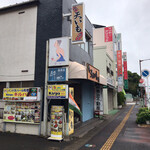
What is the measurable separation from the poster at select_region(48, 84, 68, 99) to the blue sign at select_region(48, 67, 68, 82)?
0.41 metres

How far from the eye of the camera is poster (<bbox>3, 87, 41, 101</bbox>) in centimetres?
818

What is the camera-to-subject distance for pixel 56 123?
24.8 ft

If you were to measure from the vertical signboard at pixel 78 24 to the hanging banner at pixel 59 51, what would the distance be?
1.88 feet

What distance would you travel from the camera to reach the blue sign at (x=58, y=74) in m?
7.80

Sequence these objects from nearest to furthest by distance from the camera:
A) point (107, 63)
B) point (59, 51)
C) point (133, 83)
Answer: point (59, 51)
point (107, 63)
point (133, 83)

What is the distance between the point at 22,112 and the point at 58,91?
8.85 feet

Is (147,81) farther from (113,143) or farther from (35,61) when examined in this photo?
(35,61)

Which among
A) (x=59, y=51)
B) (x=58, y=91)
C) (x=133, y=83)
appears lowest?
(x=58, y=91)

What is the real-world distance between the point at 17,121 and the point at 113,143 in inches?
212

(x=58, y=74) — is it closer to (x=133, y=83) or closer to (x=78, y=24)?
(x=78, y=24)

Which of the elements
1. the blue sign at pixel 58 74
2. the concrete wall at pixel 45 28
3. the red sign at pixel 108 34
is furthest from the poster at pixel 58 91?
the red sign at pixel 108 34

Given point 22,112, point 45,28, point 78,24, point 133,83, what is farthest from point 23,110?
point 133,83

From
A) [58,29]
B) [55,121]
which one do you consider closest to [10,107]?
Answer: [55,121]

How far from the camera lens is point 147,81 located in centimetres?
1219
